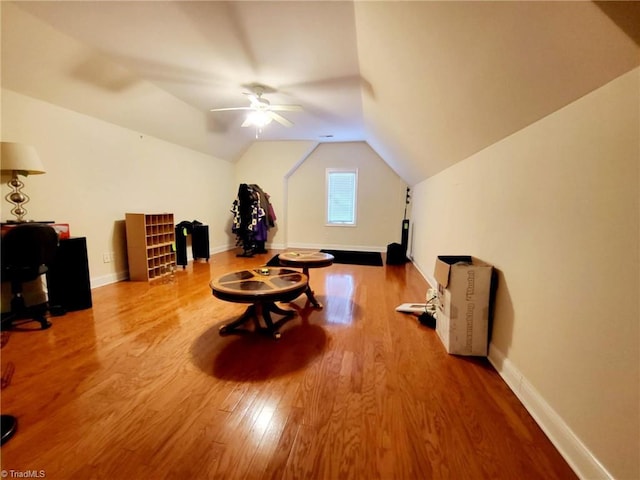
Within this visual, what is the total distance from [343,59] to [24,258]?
3357 mm

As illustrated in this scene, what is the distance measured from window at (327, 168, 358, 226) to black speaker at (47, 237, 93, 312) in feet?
15.4

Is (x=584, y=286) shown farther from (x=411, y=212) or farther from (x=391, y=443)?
(x=411, y=212)

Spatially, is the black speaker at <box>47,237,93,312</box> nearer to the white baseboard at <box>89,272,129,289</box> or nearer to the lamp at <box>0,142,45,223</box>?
the lamp at <box>0,142,45,223</box>

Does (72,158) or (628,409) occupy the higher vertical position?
(72,158)

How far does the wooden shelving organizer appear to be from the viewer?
360cm

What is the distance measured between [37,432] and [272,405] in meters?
1.08

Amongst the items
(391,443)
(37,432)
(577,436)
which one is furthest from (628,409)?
(37,432)

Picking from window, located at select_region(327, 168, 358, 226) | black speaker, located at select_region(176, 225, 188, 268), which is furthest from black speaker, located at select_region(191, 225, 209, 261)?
window, located at select_region(327, 168, 358, 226)

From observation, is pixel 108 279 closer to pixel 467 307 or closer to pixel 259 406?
pixel 259 406

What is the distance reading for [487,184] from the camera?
2.11 m

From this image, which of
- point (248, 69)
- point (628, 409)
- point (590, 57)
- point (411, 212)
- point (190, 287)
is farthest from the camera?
point (411, 212)

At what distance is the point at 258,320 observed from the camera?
7.91 feet

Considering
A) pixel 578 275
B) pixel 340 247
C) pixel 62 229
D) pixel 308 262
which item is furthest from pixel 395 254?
pixel 62 229

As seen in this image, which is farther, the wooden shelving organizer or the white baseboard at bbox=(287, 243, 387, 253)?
the white baseboard at bbox=(287, 243, 387, 253)
